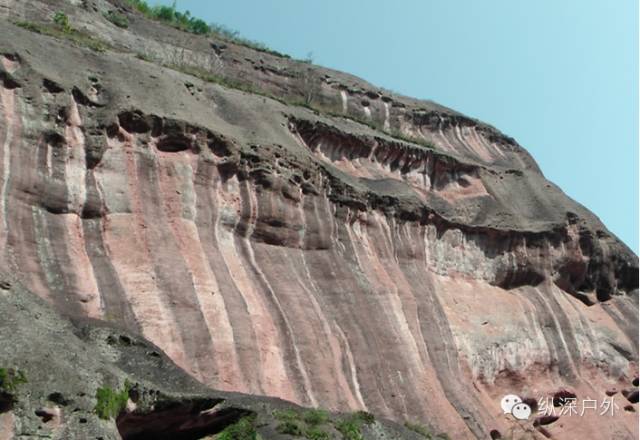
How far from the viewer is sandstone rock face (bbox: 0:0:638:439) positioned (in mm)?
21500

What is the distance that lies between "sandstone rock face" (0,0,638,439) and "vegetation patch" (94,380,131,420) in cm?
427

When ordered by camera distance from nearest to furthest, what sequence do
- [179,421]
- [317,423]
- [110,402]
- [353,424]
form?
[110,402] < [179,421] < [317,423] < [353,424]

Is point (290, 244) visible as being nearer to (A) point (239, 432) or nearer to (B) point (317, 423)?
(B) point (317, 423)

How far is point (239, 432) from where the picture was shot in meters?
15.8

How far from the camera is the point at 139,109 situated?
25.0 m

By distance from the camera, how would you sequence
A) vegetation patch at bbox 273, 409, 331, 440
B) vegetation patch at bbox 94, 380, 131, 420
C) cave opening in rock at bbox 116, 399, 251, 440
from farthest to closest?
1. vegetation patch at bbox 273, 409, 331, 440
2. cave opening in rock at bbox 116, 399, 251, 440
3. vegetation patch at bbox 94, 380, 131, 420

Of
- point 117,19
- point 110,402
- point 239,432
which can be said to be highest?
point 117,19

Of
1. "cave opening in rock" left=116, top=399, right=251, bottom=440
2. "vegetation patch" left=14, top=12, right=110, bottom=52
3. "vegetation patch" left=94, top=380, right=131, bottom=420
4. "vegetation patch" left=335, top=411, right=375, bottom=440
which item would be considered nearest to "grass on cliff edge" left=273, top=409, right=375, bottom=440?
"vegetation patch" left=335, top=411, right=375, bottom=440

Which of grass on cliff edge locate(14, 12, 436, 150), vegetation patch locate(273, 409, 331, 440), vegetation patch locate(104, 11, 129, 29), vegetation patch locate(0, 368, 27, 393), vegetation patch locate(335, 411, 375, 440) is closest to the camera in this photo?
vegetation patch locate(0, 368, 27, 393)

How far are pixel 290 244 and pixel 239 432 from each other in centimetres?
1057

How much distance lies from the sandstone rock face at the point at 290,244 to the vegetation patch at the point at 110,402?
427 centimetres

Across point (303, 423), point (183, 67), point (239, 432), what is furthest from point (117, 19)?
point (239, 432)

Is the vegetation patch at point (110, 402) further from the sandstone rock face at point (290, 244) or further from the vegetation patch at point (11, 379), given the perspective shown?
the sandstone rock face at point (290, 244)

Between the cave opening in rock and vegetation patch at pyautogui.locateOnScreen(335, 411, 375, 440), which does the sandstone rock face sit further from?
vegetation patch at pyautogui.locateOnScreen(335, 411, 375, 440)
